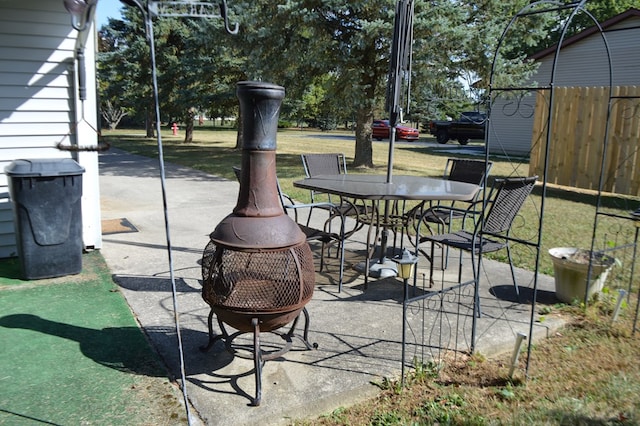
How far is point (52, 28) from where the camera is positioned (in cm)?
492

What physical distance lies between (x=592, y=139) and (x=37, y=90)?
1008 cm

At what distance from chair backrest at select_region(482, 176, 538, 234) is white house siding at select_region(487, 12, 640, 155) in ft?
38.6

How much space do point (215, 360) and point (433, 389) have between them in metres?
1.32

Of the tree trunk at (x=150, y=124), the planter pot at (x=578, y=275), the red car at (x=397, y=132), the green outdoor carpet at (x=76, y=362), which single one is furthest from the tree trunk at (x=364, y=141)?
the red car at (x=397, y=132)

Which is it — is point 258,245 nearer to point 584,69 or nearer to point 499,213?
point 499,213

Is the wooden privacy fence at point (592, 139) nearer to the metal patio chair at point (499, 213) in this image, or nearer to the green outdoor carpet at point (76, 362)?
the metal patio chair at point (499, 213)

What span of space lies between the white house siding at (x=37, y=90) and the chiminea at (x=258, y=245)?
3.04 meters

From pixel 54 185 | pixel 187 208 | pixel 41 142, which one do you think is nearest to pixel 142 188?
pixel 187 208

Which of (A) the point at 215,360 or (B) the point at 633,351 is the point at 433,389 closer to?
(A) the point at 215,360

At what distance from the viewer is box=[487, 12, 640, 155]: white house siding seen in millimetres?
16422

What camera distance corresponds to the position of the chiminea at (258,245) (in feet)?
8.73

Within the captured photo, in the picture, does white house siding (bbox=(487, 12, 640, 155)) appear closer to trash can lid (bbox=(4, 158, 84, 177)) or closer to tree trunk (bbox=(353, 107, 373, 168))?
tree trunk (bbox=(353, 107, 373, 168))

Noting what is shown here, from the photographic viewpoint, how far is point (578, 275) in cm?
411

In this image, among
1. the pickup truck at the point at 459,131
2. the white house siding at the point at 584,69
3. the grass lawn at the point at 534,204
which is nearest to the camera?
the grass lawn at the point at 534,204
